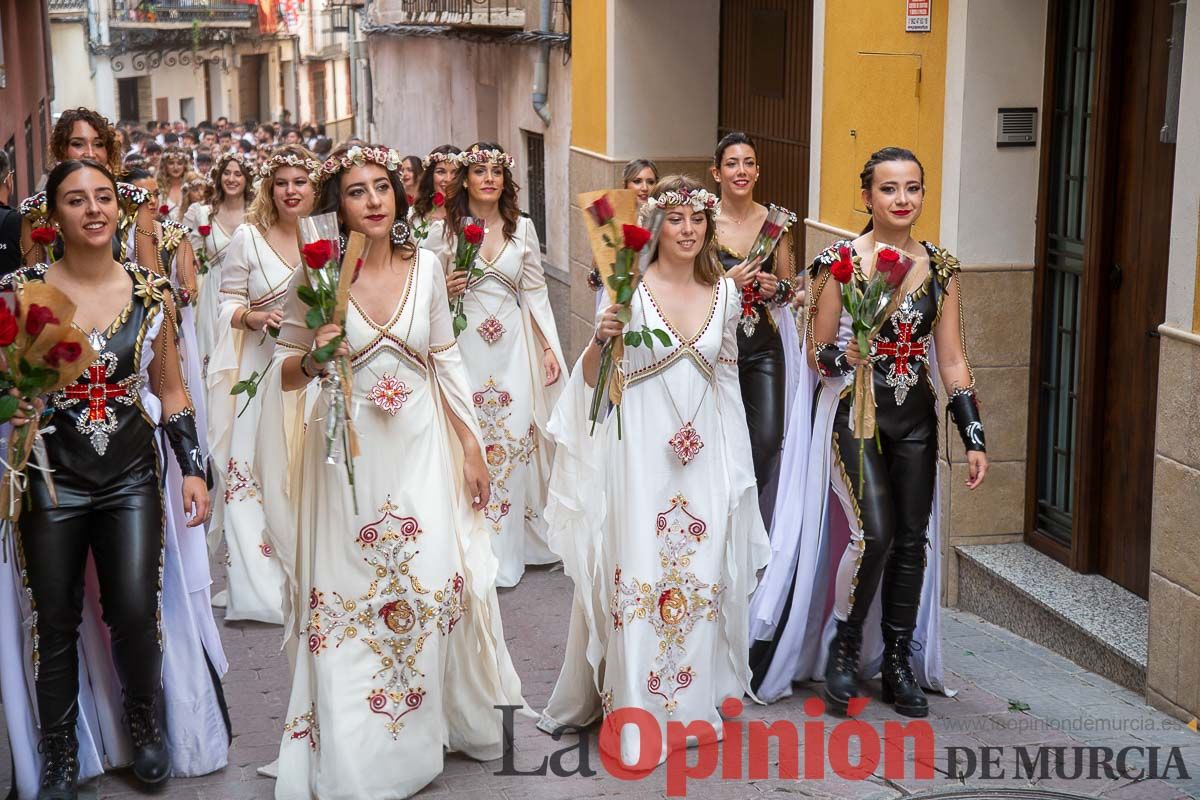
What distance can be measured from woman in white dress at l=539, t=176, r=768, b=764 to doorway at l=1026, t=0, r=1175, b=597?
7.23 feet

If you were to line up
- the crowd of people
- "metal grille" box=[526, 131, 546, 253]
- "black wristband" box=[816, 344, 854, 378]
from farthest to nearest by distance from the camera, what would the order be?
"metal grille" box=[526, 131, 546, 253]
"black wristband" box=[816, 344, 854, 378]
the crowd of people

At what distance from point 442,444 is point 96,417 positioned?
47.3 inches

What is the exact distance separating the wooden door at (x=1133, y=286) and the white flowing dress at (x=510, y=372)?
3098 mm

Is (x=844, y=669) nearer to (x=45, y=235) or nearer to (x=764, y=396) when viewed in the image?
(x=764, y=396)

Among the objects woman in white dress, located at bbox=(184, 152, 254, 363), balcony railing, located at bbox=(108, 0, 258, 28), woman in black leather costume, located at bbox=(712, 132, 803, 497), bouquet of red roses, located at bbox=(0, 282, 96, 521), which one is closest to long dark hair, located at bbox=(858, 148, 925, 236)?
woman in black leather costume, located at bbox=(712, 132, 803, 497)

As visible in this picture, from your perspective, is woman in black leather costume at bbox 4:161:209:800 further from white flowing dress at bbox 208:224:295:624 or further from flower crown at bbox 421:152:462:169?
flower crown at bbox 421:152:462:169

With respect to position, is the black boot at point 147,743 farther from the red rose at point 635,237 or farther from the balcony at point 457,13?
the balcony at point 457,13

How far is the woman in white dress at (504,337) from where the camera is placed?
30.7ft

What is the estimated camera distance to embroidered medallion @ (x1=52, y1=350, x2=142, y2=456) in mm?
5672

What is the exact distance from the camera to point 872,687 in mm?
7039

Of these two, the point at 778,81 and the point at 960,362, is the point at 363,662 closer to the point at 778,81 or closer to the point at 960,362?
the point at 960,362

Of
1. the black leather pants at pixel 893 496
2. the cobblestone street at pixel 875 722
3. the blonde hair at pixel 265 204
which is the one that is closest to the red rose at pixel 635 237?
the black leather pants at pixel 893 496

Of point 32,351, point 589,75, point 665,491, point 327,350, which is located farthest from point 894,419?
point 589,75

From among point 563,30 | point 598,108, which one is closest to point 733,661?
point 598,108
